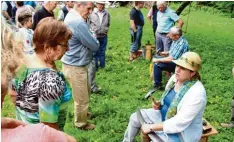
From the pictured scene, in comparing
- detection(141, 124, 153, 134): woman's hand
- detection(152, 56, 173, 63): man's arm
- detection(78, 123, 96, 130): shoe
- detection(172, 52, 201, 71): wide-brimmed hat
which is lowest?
detection(78, 123, 96, 130): shoe

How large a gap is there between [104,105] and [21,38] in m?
4.27

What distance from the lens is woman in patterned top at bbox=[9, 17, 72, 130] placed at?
2508 mm

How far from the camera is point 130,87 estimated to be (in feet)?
23.1

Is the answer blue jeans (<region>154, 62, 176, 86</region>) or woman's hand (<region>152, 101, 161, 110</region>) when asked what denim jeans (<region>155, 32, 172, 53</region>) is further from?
woman's hand (<region>152, 101, 161, 110</region>)

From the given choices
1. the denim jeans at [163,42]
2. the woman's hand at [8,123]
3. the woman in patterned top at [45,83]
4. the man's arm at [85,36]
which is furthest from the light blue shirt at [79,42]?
the denim jeans at [163,42]

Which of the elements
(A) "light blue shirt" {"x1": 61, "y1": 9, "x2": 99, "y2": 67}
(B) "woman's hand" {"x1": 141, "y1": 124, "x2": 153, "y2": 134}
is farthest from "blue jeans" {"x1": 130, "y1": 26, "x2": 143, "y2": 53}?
(B) "woman's hand" {"x1": 141, "y1": 124, "x2": 153, "y2": 134}

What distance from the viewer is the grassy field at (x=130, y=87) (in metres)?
5.18

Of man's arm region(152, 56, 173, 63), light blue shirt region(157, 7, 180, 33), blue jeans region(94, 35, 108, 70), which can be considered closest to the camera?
man's arm region(152, 56, 173, 63)

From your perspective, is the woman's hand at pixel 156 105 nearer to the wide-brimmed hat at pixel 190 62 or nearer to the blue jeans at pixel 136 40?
the wide-brimmed hat at pixel 190 62

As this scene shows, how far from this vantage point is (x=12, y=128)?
149cm

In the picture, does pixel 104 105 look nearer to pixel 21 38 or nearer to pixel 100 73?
pixel 100 73

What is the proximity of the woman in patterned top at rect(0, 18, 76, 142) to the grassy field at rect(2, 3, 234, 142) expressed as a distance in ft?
8.70

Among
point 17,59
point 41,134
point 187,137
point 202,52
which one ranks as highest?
point 17,59

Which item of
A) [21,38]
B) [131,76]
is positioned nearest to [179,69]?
[21,38]
